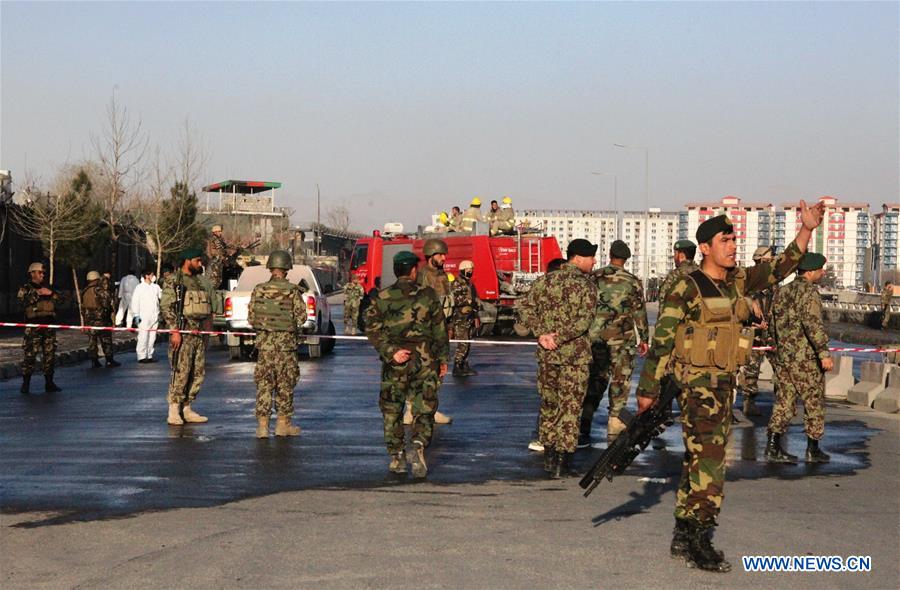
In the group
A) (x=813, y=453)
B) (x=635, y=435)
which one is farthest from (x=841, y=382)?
(x=635, y=435)

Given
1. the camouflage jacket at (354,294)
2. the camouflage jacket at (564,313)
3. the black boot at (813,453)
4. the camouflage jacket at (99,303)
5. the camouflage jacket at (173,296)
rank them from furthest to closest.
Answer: the camouflage jacket at (354,294) → the camouflage jacket at (99,303) → the camouflage jacket at (173,296) → the black boot at (813,453) → the camouflage jacket at (564,313)

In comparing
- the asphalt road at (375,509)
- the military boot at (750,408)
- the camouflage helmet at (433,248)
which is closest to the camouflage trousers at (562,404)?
the asphalt road at (375,509)

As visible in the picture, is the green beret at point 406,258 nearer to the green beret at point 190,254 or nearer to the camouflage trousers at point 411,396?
the camouflage trousers at point 411,396

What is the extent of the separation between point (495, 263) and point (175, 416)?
1970 centimetres

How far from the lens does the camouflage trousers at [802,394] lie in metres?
11.5

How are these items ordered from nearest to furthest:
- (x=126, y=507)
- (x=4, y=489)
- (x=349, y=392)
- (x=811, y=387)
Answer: (x=126, y=507) < (x=4, y=489) < (x=811, y=387) < (x=349, y=392)

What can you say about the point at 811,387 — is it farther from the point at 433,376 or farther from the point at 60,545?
the point at 60,545

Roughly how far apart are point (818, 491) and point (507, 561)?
376 cm

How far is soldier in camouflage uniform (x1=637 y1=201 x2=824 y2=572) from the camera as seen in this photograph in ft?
23.8

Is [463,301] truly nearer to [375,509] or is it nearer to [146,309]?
[146,309]

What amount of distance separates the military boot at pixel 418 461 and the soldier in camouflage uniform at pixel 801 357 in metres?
3.37

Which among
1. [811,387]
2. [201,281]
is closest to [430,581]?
[811,387]

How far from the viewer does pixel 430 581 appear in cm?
674

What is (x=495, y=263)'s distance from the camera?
109 feet
